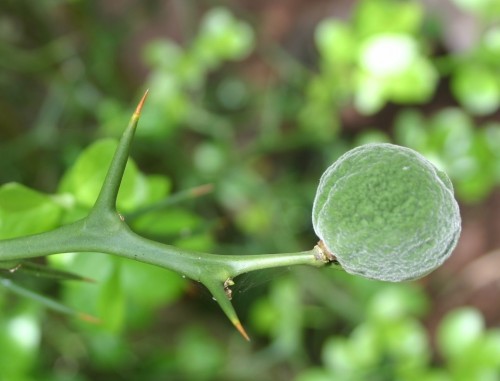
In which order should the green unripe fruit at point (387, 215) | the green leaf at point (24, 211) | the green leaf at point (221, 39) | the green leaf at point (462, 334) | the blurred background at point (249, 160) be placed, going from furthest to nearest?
the green leaf at point (221, 39)
the green leaf at point (462, 334)
the blurred background at point (249, 160)
the green leaf at point (24, 211)
the green unripe fruit at point (387, 215)

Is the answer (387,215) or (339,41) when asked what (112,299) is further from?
(339,41)

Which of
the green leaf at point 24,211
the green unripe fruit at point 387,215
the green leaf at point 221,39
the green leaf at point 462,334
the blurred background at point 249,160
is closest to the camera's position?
the green unripe fruit at point 387,215

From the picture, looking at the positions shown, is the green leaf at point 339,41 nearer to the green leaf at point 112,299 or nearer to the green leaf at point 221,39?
the green leaf at point 221,39

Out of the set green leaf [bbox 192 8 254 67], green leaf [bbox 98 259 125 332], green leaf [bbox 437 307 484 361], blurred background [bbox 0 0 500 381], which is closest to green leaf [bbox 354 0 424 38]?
blurred background [bbox 0 0 500 381]

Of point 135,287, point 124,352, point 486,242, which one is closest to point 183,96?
point 124,352

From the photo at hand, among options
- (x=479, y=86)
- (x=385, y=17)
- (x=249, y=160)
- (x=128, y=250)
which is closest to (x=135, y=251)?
(x=128, y=250)

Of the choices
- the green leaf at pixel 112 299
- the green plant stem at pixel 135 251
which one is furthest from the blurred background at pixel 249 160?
the green plant stem at pixel 135 251

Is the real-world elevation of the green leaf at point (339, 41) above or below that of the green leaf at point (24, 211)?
above
